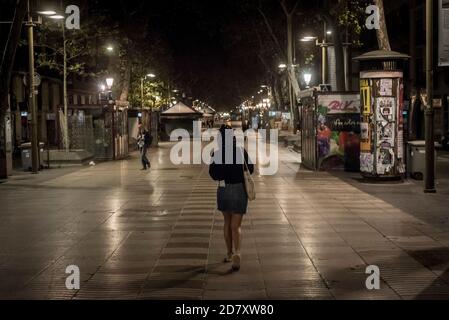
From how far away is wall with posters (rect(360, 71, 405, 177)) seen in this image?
62.7ft

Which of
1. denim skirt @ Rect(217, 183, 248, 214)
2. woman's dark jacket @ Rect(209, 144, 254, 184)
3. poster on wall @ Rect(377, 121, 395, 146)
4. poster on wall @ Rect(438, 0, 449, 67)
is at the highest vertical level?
poster on wall @ Rect(438, 0, 449, 67)

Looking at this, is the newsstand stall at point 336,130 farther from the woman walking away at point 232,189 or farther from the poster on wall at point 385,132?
the woman walking away at point 232,189

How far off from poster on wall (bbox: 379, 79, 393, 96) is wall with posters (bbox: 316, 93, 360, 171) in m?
4.14

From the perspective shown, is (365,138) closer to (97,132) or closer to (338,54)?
(338,54)

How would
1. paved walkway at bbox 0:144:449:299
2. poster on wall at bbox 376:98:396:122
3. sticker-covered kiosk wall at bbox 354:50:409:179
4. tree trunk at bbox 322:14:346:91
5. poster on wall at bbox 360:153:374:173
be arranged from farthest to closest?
tree trunk at bbox 322:14:346:91 → poster on wall at bbox 360:153:374:173 → poster on wall at bbox 376:98:396:122 → sticker-covered kiosk wall at bbox 354:50:409:179 → paved walkway at bbox 0:144:449:299

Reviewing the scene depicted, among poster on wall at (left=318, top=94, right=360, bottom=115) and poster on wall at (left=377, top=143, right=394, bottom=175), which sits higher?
poster on wall at (left=318, top=94, right=360, bottom=115)

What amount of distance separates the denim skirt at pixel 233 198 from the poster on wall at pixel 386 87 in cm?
1081

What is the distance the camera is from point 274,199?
16500 millimetres

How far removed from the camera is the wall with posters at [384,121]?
19.1 metres

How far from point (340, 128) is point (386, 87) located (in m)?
4.51

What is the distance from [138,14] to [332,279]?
38.0 m

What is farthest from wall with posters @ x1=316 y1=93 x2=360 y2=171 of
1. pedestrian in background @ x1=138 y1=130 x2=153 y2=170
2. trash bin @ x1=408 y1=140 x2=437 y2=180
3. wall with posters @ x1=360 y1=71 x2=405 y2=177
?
pedestrian in background @ x1=138 y1=130 x2=153 y2=170

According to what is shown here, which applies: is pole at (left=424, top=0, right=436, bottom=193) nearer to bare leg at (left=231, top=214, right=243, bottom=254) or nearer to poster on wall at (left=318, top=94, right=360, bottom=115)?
poster on wall at (left=318, top=94, right=360, bottom=115)
